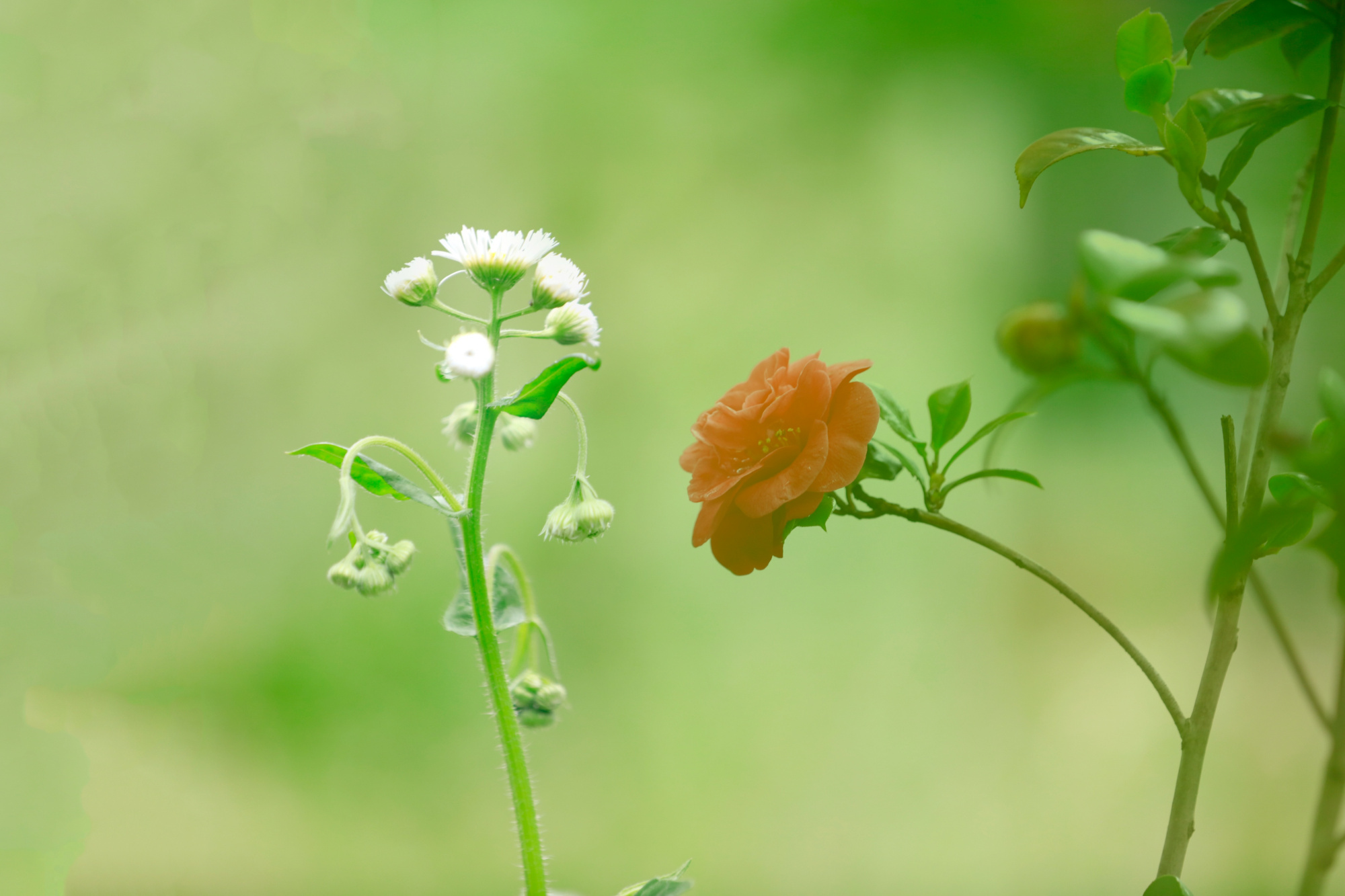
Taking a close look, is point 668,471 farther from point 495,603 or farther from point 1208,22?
point 1208,22

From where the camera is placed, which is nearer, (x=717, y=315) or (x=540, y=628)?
(x=540, y=628)

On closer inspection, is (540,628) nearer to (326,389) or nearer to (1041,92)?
(326,389)

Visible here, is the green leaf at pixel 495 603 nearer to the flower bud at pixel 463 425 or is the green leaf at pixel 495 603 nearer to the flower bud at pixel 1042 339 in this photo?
the flower bud at pixel 463 425

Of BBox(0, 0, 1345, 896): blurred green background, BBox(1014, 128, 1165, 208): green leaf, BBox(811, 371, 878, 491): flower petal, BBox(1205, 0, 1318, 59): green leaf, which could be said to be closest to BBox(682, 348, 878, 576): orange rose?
BBox(811, 371, 878, 491): flower petal

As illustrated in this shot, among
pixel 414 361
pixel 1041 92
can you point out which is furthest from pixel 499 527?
pixel 1041 92

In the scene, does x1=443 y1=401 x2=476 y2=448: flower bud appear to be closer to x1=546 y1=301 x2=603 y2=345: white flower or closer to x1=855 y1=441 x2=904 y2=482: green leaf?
x1=546 y1=301 x2=603 y2=345: white flower

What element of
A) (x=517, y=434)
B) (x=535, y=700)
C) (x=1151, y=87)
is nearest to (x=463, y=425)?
(x=517, y=434)

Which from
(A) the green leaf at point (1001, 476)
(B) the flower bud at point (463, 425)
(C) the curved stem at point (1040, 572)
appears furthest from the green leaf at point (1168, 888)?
(B) the flower bud at point (463, 425)
